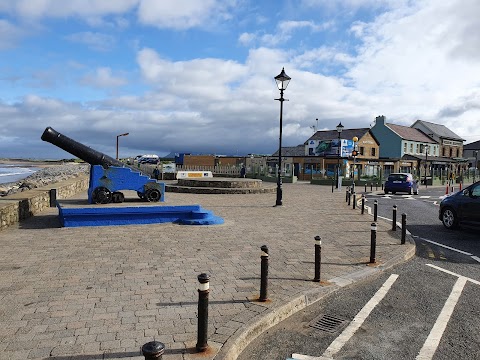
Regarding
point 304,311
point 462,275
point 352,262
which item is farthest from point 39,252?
point 462,275

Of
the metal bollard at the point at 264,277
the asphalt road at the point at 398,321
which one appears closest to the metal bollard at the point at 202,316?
the asphalt road at the point at 398,321

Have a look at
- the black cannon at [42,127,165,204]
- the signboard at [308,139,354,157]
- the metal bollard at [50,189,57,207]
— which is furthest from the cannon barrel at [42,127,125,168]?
the signboard at [308,139,354,157]

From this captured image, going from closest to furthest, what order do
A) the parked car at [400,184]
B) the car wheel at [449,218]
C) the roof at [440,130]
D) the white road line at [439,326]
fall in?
the white road line at [439,326] → the car wheel at [449,218] → the parked car at [400,184] → the roof at [440,130]

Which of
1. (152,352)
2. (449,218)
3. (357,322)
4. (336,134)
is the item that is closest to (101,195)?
(357,322)

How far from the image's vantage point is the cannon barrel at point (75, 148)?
11.2 metres

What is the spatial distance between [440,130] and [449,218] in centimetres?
6574

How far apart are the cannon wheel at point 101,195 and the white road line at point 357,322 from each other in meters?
8.50

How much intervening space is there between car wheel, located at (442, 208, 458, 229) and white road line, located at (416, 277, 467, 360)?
6356mm

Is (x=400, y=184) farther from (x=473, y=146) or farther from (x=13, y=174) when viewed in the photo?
(x=473, y=146)

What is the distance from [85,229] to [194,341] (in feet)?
23.5

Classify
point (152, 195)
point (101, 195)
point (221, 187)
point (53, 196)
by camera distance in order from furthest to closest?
point (221, 187)
point (53, 196)
point (152, 195)
point (101, 195)

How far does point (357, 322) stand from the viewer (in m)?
5.04

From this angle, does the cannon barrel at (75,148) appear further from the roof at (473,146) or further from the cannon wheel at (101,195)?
the roof at (473,146)

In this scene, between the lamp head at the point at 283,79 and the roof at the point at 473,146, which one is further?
the roof at the point at 473,146
